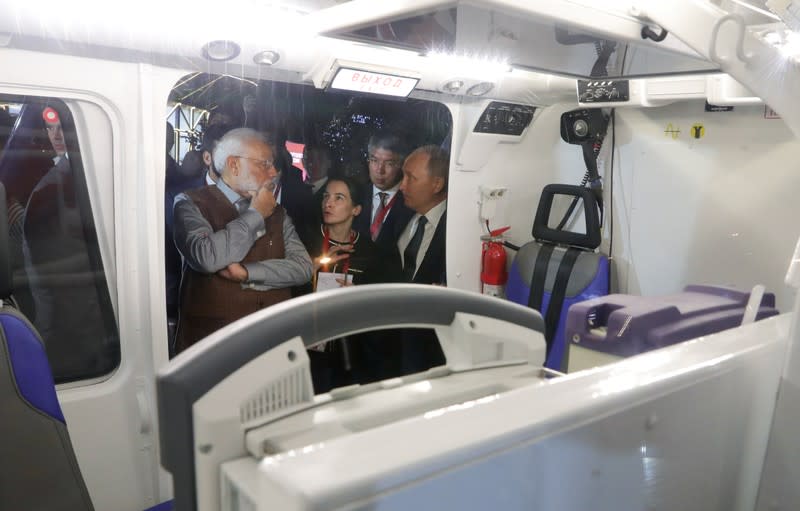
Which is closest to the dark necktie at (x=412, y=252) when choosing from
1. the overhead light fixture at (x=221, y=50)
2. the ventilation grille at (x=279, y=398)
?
the overhead light fixture at (x=221, y=50)

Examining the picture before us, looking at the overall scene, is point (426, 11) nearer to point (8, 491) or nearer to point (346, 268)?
point (8, 491)

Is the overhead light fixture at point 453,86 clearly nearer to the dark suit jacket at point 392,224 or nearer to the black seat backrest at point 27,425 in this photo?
the dark suit jacket at point 392,224

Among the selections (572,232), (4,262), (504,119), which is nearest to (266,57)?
(4,262)

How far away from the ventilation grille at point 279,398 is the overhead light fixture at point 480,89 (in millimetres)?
2764

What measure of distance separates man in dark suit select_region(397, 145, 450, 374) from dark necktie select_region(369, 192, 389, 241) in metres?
0.14

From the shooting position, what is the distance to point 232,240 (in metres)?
3.01

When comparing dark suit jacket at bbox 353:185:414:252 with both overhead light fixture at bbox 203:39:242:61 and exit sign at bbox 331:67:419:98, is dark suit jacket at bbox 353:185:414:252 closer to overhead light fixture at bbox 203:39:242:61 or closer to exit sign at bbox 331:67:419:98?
exit sign at bbox 331:67:419:98

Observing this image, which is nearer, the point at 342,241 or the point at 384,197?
the point at 342,241

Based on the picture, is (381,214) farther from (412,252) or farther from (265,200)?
(265,200)

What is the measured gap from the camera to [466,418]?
2.21ft

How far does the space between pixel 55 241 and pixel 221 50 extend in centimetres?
106

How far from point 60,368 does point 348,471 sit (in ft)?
8.50

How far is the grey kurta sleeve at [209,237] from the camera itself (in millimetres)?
2818

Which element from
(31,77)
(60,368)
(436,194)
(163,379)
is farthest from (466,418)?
(436,194)
